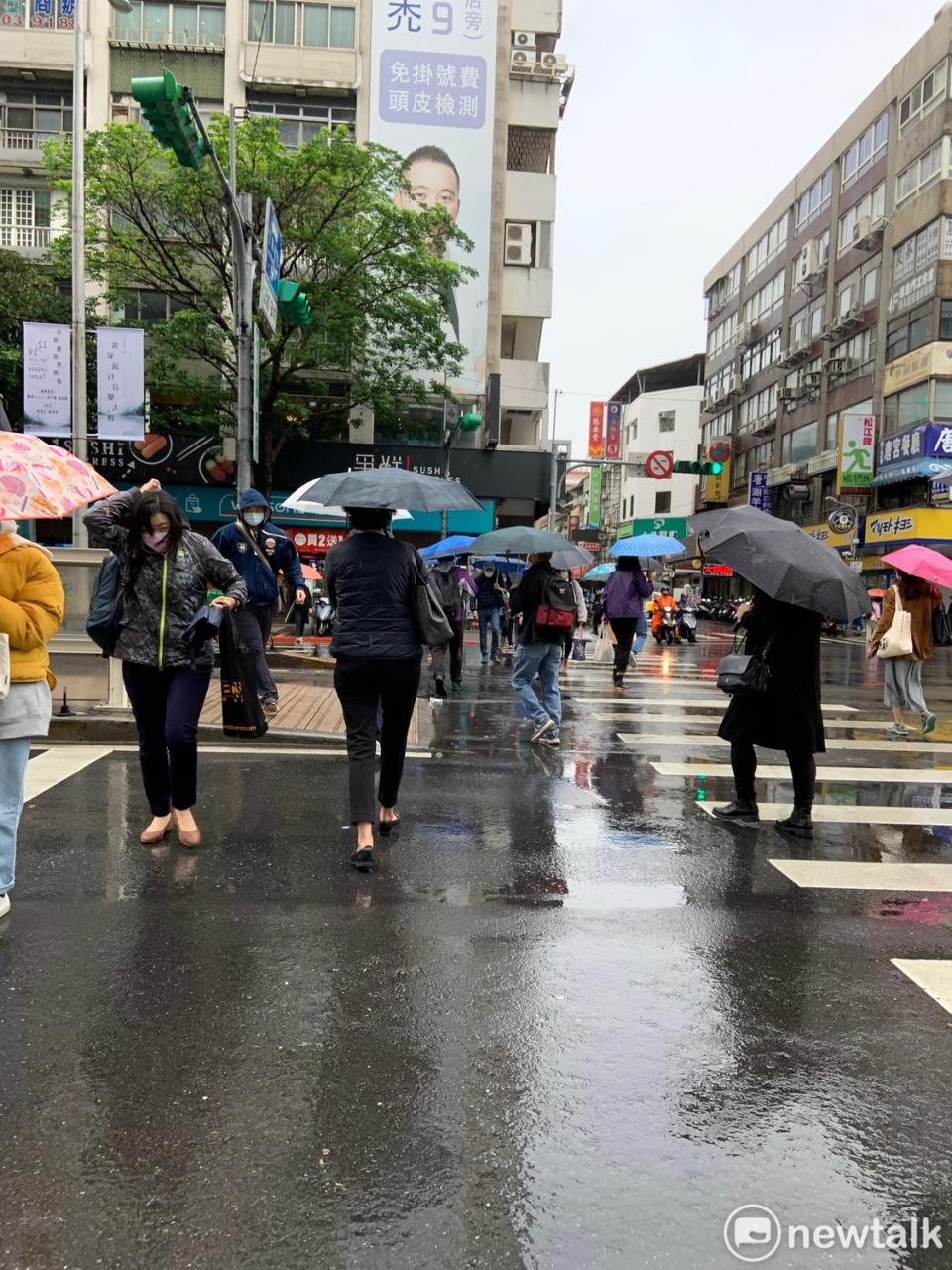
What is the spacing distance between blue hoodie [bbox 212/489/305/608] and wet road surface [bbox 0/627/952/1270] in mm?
2444

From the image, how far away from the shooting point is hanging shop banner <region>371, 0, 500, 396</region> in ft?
100.0

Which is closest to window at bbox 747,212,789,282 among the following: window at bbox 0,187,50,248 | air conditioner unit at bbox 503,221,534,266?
air conditioner unit at bbox 503,221,534,266

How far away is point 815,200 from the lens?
150ft

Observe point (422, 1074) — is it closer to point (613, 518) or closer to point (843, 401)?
point (843, 401)

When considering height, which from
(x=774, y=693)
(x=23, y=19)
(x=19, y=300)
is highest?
(x=23, y=19)

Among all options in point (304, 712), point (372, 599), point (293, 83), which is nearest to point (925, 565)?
point (372, 599)

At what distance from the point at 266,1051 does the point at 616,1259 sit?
4.39 feet

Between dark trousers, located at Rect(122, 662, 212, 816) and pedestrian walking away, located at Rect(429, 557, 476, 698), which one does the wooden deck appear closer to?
pedestrian walking away, located at Rect(429, 557, 476, 698)

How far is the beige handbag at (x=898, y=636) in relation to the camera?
949cm

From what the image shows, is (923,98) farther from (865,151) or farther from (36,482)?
(36,482)

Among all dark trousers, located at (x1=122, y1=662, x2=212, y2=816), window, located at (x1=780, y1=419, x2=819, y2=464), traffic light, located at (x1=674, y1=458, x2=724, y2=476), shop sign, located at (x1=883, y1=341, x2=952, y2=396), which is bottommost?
dark trousers, located at (x1=122, y1=662, x2=212, y2=816)

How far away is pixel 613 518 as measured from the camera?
87750 mm

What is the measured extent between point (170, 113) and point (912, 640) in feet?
29.9

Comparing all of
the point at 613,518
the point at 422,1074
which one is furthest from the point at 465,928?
the point at 613,518
